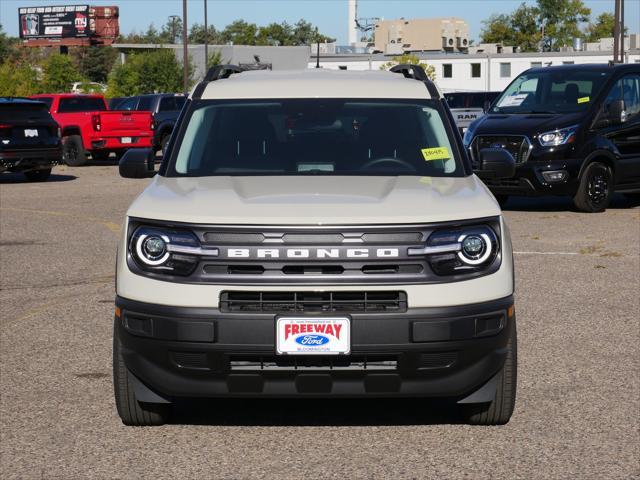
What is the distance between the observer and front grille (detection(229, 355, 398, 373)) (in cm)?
538

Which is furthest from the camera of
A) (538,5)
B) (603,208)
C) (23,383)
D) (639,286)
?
(538,5)

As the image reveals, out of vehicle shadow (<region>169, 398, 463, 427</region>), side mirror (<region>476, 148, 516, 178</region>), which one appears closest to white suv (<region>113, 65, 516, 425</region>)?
vehicle shadow (<region>169, 398, 463, 427</region>)

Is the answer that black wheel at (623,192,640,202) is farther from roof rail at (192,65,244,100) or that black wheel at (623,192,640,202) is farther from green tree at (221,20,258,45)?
green tree at (221,20,258,45)

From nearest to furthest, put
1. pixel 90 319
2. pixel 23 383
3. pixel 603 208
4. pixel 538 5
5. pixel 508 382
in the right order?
pixel 508 382
pixel 23 383
pixel 90 319
pixel 603 208
pixel 538 5

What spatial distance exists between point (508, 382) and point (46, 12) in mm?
162305

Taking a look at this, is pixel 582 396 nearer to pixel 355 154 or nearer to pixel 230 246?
pixel 355 154

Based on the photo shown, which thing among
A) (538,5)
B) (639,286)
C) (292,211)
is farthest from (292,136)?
(538,5)

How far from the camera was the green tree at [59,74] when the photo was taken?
72619 mm

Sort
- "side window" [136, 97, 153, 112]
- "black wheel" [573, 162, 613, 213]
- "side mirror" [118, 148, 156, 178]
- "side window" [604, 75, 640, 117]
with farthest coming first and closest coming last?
"side window" [136, 97, 153, 112] → "side window" [604, 75, 640, 117] → "black wheel" [573, 162, 613, 213] → "side mirror" [118, 148, 156, 178]

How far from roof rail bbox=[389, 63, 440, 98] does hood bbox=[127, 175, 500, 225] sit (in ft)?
2.78

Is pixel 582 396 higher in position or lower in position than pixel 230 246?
lower

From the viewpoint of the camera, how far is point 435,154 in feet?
21.8

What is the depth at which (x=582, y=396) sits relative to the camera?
669cm

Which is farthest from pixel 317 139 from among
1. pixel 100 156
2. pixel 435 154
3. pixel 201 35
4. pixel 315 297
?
pixel 201 35
